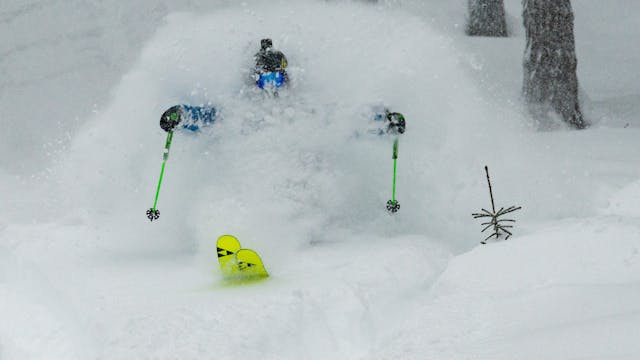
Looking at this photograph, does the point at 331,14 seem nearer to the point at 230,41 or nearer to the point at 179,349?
the point at 230,41

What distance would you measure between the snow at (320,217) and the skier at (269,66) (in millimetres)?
178

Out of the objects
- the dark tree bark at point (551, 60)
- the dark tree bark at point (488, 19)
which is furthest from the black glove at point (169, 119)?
the dark tree bark at point (488, 19)

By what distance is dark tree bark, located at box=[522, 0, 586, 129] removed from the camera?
8.48 metres

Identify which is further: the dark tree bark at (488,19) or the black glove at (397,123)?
the dark tree bark at (488,19)

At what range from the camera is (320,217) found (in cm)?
577

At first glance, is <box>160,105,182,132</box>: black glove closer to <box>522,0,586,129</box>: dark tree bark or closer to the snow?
the snow

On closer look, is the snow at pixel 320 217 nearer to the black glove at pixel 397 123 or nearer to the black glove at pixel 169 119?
the black glove at pixel 397 123

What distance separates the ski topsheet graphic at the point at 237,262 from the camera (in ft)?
15.3

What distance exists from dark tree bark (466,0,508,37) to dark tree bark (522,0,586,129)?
536 centimetres

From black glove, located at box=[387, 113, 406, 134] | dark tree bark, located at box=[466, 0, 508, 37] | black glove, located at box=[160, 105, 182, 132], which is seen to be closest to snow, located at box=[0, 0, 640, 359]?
black glove, located at box=[387, 113, 406, 134]

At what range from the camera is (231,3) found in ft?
59.2

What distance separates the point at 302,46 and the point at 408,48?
42.2 inches

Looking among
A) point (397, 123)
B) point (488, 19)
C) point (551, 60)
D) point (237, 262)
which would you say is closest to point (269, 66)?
point (397, 123)

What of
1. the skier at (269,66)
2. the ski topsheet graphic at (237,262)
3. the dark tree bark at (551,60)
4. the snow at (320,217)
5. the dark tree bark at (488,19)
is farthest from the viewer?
the dark tree bark at (488,19)
